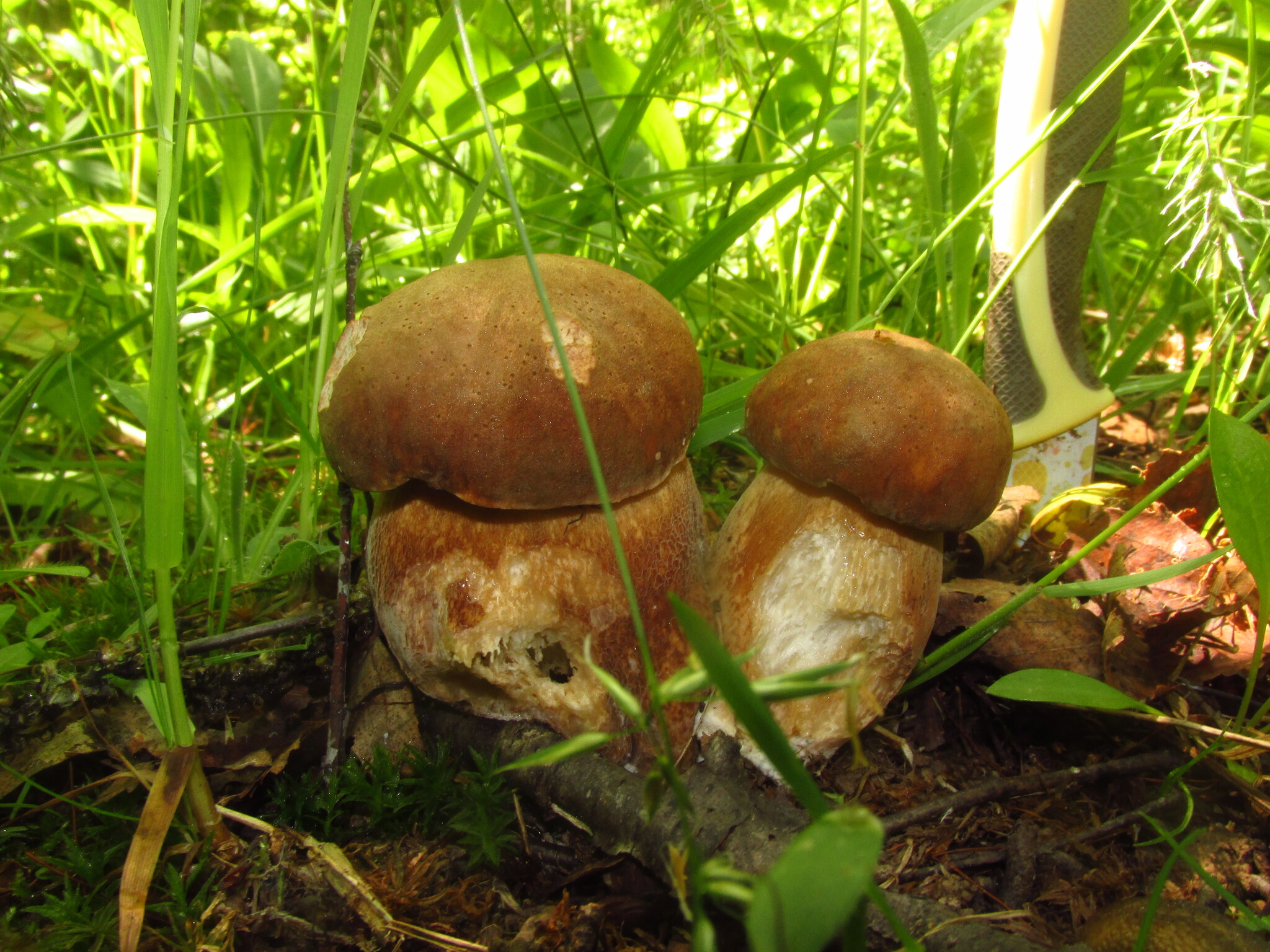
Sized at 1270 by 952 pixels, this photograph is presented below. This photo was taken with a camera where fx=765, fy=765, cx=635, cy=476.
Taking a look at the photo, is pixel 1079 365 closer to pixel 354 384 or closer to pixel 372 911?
pixel 354 384

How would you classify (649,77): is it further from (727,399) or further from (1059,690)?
(1059,690)

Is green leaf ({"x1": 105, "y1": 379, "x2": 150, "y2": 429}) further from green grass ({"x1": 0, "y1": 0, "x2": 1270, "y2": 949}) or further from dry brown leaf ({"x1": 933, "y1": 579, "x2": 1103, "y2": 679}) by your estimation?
dry brown leaf ({"x1": 933, "y1": 579, "x2": 1103, "y2": 679})

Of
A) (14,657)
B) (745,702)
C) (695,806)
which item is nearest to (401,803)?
(695,806)

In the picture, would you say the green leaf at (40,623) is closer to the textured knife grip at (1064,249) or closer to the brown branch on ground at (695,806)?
the brown branch on ground at (695,806)

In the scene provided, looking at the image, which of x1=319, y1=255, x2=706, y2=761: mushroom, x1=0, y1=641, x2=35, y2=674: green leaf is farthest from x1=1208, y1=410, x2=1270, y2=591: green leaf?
x1=0, y1=641, x2=35, y2=674: green leaf

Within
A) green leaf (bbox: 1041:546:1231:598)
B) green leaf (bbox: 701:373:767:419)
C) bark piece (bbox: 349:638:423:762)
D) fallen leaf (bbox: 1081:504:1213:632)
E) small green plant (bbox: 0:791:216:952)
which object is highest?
green leaf (bbox: 701:373:767:419)

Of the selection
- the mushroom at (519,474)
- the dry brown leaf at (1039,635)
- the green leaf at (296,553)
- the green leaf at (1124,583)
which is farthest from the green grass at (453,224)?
the dry brown leaf at (1039,635)
